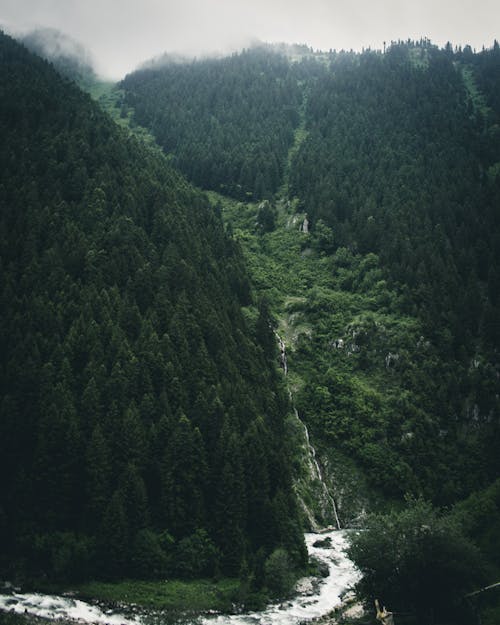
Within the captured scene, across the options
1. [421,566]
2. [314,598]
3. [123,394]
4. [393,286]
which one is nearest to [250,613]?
[314,598]

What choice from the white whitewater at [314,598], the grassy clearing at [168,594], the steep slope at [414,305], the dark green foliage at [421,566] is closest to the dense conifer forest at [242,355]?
the dark green foliage at [421,566]

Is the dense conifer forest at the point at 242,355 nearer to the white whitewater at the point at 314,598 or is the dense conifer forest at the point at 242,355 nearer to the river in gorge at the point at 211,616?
the river in gorge at the point at 211,616

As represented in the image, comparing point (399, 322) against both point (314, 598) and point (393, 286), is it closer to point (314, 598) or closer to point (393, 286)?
point (393, 286)

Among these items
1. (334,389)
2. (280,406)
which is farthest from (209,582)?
(334,389)

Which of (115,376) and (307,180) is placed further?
(307,180)

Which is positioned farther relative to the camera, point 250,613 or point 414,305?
point 414,305

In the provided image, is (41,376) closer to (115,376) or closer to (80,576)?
(115,376)
